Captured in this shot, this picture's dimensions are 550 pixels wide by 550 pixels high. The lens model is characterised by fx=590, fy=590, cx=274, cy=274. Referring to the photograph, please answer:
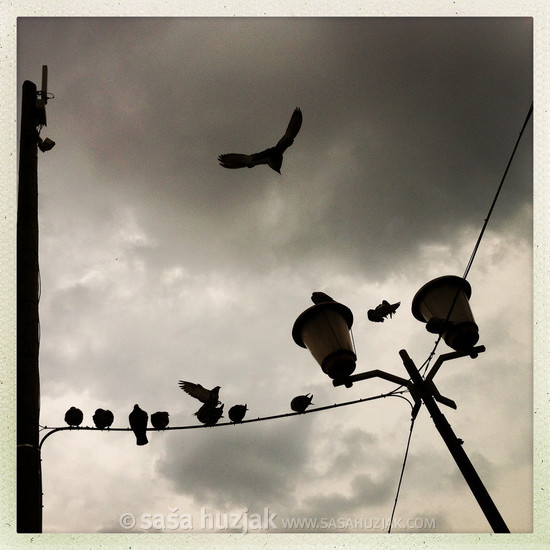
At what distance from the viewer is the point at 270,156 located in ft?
12.7

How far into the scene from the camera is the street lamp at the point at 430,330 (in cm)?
226

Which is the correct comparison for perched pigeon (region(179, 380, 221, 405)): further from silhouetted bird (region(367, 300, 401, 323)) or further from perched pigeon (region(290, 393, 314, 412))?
silhouetted bird (region(367, 300, 401, 323))

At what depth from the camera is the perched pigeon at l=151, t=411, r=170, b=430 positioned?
368 centimetres

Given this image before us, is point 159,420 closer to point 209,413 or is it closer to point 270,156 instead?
point 209,413

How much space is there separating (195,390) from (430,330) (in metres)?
1.97

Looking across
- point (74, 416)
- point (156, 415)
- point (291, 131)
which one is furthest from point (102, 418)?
point (291, 131)

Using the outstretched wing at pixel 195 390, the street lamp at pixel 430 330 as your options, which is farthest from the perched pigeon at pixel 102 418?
the street lamp at pixel 430 330

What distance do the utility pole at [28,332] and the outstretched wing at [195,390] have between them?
1168 millimetres

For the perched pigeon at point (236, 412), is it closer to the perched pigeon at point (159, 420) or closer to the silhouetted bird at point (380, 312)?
the perched pigeon at point (159, 420)

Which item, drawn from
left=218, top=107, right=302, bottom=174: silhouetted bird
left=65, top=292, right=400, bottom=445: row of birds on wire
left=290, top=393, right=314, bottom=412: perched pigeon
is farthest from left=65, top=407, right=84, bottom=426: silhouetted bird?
left=218, top=107, right=302, bottom=174: silhouetted bird

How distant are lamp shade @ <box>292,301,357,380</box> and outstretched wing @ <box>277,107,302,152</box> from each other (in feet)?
5.80

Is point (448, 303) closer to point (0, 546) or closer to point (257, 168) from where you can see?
point (257, 168)

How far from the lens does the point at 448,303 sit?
8.07 ft
